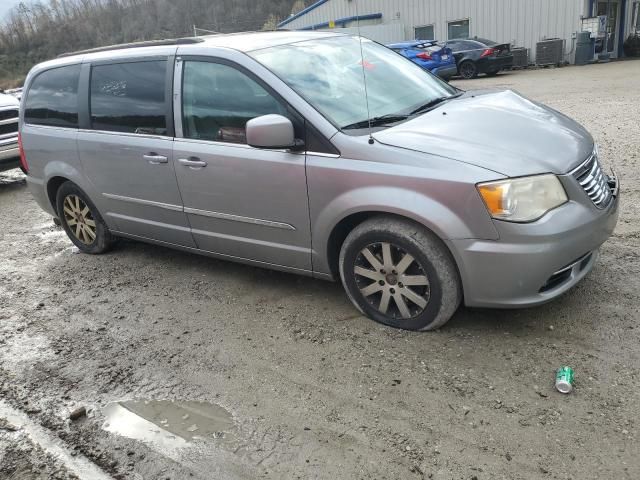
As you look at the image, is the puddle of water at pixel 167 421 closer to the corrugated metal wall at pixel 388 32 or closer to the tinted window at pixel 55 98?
the tinted window at pixel 55 98

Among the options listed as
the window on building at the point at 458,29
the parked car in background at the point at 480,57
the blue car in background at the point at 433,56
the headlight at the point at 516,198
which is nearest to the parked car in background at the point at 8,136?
the headlight at the point at 516,198

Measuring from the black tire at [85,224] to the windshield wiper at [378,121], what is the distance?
2754 mm

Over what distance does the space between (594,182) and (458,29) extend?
2441 centimetres

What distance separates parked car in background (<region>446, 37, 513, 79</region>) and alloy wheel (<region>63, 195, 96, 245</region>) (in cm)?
1838

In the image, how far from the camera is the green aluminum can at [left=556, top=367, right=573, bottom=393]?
2.74 m

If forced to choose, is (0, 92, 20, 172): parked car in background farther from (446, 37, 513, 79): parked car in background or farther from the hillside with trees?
the hillside with trees

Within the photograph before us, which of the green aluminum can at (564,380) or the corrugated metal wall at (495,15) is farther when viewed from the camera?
the corrugated metal wall at (495,15)

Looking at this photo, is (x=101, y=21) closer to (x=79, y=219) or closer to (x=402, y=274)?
(x=79, y=219)

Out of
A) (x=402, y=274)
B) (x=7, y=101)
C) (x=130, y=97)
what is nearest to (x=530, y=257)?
(x=402, y=274)

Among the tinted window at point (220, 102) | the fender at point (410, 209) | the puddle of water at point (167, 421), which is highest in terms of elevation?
the tinted window at point (220, 102)

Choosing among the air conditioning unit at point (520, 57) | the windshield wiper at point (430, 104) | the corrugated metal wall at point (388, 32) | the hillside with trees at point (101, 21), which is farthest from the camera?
the hillside with trees at point (101, 21)

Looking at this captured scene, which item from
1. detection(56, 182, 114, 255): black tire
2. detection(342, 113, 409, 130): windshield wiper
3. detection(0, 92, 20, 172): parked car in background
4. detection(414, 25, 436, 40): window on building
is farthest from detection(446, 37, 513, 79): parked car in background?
detection(342, 113, 409, 130): windshield wiper

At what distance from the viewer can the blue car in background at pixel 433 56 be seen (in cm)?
1920

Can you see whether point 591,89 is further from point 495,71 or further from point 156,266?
point 156,266
